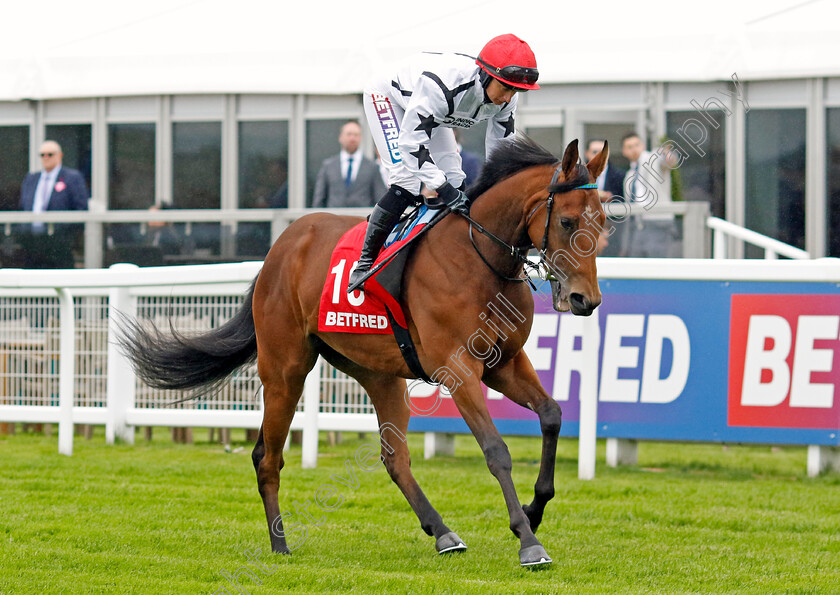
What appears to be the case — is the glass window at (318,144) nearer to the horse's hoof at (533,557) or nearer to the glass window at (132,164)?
the glass window at (132,164)

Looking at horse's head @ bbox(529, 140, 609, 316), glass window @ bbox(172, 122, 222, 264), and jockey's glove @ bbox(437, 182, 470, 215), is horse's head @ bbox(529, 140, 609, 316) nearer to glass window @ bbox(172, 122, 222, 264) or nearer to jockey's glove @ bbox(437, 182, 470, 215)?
jockey's glove @ bbox(437, 182, 470, 215)

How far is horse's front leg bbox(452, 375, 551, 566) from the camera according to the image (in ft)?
14.0

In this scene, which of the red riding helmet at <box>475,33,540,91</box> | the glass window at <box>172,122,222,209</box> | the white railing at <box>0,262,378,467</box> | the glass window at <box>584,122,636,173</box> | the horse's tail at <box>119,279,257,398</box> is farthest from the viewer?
the glass window at <box>172,122,222,209</box>

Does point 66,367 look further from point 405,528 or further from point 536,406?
point 536,406

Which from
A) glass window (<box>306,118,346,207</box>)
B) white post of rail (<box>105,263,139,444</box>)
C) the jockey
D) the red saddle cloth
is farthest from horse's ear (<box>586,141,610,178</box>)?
glass window (<box>306,118,346,207</box>)

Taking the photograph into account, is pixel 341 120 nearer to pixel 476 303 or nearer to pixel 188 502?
pixel 188 502

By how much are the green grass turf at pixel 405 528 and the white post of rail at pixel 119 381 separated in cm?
18

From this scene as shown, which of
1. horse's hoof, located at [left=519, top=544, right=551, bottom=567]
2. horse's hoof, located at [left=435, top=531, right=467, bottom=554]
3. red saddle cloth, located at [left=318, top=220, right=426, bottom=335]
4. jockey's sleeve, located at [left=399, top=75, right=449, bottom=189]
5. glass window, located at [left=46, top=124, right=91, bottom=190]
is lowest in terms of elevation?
horse's hoof, located at [left=435, top=531, right=467, bottom=554]

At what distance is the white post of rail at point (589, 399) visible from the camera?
671cm

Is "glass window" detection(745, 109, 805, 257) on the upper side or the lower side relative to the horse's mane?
upper

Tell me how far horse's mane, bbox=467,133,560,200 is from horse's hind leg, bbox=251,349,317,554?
1190 mm

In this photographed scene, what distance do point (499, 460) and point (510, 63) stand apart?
1.55 meters

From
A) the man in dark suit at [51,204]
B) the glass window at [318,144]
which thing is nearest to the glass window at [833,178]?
the glass window at [318,144]

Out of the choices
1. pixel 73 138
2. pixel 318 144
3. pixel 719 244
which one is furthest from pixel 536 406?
pixel 73 138
